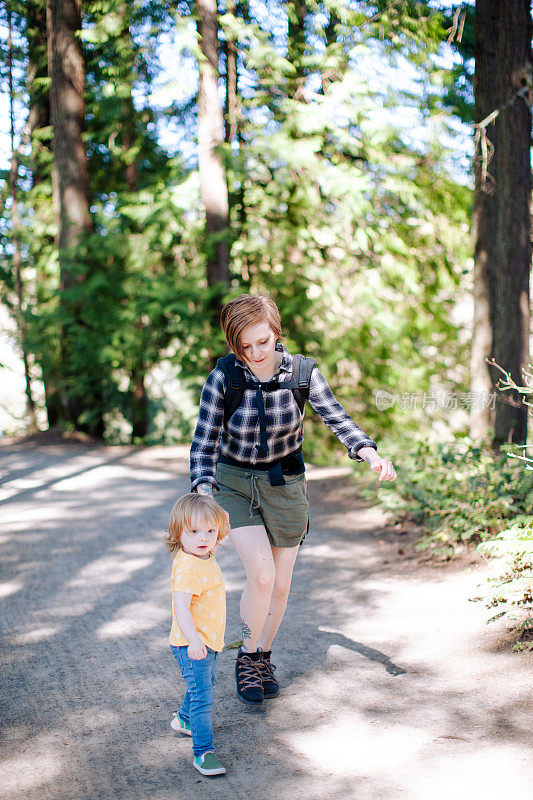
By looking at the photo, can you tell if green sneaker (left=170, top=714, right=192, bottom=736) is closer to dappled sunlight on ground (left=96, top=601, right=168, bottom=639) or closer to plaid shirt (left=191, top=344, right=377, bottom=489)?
plaid shirt (left=191, top=344, right=377, bottom=489)

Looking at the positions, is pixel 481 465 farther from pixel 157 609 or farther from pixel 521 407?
pixel 157 609

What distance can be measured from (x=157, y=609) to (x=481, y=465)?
10.7 feet

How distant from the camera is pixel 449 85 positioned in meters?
11.0

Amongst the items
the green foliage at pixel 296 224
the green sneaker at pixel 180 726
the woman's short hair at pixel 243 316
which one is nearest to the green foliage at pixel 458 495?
the woman's short hair at pixel 243 316

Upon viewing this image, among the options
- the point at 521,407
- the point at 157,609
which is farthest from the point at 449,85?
the point at 157,609

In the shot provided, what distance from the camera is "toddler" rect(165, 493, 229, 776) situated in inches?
120

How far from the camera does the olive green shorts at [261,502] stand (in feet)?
11.8

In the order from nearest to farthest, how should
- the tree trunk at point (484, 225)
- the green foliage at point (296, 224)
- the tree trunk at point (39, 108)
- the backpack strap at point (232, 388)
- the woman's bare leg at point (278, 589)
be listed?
the backpack strap at point (232, 388), the woman's bare leg at point (278, 589), the tree trunk at point (484, 225), the green foliage at point (296, 224), the tree trunk at point (39, 108)

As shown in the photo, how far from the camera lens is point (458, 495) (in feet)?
20.8

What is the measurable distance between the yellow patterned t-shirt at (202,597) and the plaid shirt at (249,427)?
434mm

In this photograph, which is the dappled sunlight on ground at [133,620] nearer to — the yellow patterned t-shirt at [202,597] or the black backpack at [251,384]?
the yellow patterned t-shirt at [202,597]

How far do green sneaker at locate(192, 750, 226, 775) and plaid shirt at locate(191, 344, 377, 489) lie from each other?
3.86 feet

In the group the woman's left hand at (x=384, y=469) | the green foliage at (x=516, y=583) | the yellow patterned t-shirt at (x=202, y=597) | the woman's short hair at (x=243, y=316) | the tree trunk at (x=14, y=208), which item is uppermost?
the tree trunk at (x=14, y=208)

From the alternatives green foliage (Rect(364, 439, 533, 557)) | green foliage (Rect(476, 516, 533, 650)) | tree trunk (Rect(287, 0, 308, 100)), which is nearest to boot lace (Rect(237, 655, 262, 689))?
green foliage (Rect(476, 516, 533, 650))
